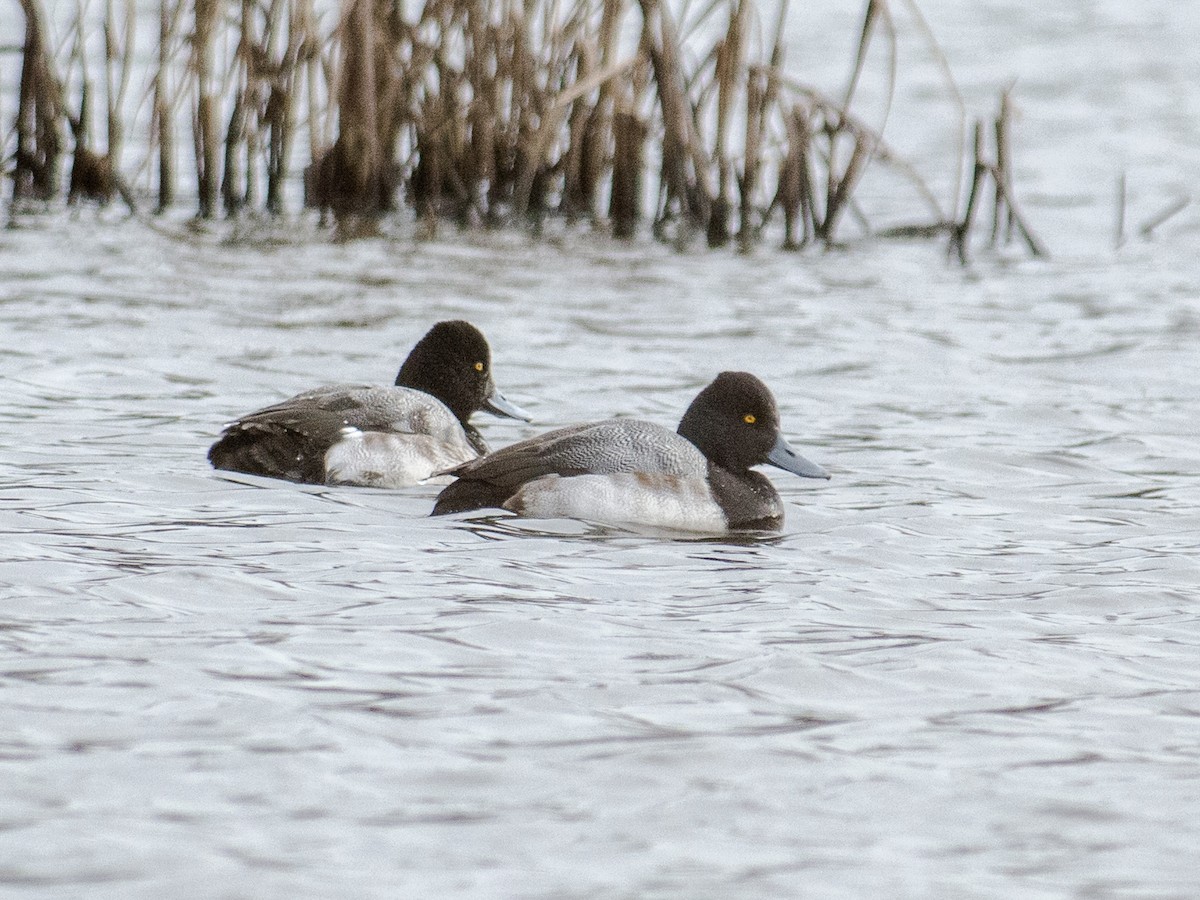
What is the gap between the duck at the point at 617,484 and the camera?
7605 mm

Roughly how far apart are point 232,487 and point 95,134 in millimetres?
11451

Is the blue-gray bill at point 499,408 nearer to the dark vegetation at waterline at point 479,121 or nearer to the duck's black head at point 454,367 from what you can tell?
the duck's black head at point 454,367

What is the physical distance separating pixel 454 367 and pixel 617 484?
70.4 inches

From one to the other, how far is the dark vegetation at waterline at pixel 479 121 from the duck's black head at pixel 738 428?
5.51 metres

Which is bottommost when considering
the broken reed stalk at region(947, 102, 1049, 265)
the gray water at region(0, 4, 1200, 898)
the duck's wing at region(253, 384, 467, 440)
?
the gray water at region(0, 4, 1200, 898)

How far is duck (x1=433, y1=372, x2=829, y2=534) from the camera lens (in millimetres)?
7605

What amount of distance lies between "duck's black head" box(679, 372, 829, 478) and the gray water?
0.94ft

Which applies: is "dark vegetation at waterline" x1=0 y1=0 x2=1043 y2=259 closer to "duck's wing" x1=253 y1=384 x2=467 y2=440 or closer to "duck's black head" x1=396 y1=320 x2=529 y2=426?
"duck's black head" x1=396 y1=320 x2=529 y2=426

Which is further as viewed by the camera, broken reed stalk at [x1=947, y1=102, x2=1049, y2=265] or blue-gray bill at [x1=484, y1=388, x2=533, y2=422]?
broken reed stalk at [x1=947, y1=102, x2=1049, y2=265]

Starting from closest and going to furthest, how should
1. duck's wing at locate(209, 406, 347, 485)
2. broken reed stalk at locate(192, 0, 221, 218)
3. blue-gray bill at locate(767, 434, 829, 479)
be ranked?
1. duck's wing at locate(209, 406, 347, 485)
2. blue-gray bill at locate(767, 434, 829, 479)
3. broken reed stalk at locate(192, 0, 221, 218)

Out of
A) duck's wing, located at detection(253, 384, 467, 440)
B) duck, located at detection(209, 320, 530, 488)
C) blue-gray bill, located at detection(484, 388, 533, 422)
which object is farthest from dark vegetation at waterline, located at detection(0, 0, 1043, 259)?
duck, located at detection(209, 320, 530, 488)

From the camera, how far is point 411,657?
5.69m

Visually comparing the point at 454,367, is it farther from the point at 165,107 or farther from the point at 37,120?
the point at 37,120

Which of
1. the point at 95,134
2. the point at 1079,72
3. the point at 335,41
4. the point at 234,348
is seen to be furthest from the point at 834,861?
the point at 1079,72
